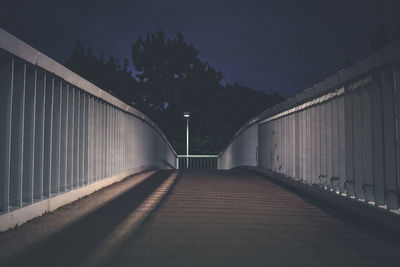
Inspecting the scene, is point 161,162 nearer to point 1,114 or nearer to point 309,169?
point 309,169

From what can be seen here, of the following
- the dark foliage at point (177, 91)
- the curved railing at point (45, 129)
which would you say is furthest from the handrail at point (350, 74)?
the dark foliage at point (177, 91)

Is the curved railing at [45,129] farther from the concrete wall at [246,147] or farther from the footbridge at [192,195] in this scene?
the concrete wall at [246,147]

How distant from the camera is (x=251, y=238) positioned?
475cm

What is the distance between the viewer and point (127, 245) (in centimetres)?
437

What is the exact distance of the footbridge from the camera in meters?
4.19

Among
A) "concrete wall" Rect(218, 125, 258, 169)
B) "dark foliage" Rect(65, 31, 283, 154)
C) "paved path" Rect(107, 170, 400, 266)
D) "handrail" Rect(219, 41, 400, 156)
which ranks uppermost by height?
"dark foliage" Rect(65, 31, 283, 154)

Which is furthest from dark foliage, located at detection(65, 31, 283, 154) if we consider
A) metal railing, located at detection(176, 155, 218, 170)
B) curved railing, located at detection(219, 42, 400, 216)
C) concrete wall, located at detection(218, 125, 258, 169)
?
curved railing, located at detection(219, 42, 400, 216)

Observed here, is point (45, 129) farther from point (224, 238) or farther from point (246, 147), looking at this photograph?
point (246, 147)

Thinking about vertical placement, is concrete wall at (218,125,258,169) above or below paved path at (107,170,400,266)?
above

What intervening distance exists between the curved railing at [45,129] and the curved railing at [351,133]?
4536mm

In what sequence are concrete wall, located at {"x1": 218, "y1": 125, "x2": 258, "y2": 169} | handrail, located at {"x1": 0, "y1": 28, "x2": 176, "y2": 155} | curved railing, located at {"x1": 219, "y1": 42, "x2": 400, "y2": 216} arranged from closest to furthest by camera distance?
1. handrail, located at {"x1": 0, "y1": 28, "x2": 176, "y2": 155}
2. curved railing, located at {"x1": 219, "y1": 42, "x2": 400, "y2": 216}
3. concrete wall, located at {"x1": 218, "y1": 125, "x2": 258, "y2": 169}

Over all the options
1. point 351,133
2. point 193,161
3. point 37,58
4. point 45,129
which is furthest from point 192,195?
point 193,161

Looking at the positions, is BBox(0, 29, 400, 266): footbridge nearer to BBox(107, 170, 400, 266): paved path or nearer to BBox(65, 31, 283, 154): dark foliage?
BBox(107, 170, 400, 266): paved path

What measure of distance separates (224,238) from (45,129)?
337cm
